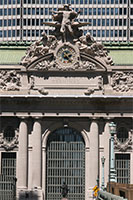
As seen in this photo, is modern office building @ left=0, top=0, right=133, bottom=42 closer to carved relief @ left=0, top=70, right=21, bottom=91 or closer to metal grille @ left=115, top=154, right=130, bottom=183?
carved relief @ left=0, top=70, right=21, bottom=91

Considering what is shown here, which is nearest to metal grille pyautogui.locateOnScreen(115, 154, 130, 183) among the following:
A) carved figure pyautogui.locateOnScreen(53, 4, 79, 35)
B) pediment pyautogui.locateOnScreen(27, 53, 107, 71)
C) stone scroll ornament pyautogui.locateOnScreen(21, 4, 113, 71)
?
pediment pyautogui.locateOnScreen(27, 53, 107, 71)

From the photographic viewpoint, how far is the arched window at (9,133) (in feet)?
394

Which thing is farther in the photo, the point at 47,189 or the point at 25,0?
the point at 25,0

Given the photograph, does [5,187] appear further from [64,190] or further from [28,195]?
[64,190]

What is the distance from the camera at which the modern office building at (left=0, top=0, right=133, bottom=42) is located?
18862 centimetres

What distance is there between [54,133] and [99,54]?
13.4m

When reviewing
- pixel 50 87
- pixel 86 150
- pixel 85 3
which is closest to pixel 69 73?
pixel 50 87

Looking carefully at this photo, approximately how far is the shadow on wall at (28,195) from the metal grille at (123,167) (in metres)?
12.7

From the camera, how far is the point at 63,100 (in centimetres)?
11856

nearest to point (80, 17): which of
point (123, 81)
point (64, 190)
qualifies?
point (123, 81)

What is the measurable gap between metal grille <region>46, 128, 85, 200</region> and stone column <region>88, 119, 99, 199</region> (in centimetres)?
203

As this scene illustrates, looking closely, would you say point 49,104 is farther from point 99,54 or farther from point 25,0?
point 25,0

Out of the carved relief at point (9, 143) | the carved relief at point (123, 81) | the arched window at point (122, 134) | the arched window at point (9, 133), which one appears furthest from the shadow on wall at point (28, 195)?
the carved relief at point (123, 81)

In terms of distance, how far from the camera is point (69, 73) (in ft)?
394
